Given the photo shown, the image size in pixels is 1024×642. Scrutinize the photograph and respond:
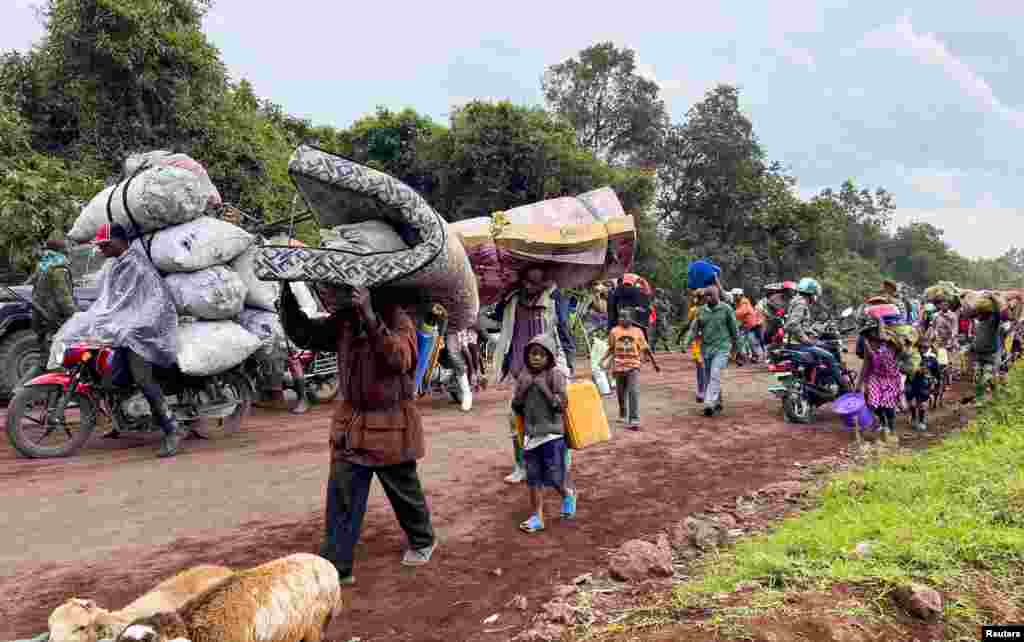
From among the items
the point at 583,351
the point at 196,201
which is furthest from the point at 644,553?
the point at 583,351

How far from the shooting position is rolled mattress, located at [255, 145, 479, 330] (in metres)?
3.03

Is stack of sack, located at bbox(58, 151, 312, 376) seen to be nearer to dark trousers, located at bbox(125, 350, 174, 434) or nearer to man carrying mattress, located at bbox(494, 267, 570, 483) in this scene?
dark trousers, located at bbox(125, 350, 174, 434)

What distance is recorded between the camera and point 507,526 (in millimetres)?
4543

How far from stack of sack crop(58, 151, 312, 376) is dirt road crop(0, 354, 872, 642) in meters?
1.10

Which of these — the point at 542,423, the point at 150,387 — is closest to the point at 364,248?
the point at 542,423

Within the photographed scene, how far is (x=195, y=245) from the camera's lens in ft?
21.4

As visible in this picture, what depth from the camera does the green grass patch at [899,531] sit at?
329 cm

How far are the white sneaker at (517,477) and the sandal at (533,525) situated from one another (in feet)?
3.48

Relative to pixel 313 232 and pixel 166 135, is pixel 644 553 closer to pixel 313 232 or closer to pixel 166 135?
pixel 313 232

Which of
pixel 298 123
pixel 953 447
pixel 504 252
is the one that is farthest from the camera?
pixel 298 123

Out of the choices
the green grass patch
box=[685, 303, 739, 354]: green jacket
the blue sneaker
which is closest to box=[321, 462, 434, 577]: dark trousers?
the blue sneaker

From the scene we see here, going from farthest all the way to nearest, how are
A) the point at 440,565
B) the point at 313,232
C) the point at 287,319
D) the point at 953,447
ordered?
the point at 313,232 → the point at 953,447 → the point at 440,565 → the point at 287,319

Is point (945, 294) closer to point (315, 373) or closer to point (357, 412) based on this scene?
point (315, 373)

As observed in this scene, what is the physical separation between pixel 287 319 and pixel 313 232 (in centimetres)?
1038
